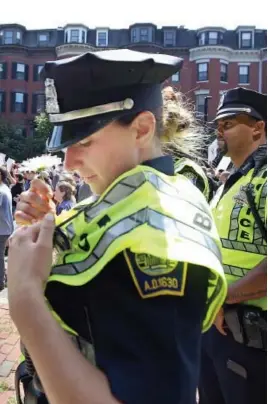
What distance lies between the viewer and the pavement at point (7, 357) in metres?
3.12

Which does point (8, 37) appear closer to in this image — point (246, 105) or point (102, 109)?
point (246, 105)

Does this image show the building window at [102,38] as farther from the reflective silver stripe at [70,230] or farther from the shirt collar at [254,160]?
the reflective silver stripe at [70,230]

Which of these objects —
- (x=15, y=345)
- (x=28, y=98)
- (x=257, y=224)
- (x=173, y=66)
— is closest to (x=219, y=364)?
(x=257, y=224)

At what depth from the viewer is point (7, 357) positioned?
12.1 ft

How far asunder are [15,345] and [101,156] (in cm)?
344

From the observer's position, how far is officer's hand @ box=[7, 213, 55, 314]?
88cm

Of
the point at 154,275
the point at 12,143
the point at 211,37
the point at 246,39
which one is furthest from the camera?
the point at 246,39

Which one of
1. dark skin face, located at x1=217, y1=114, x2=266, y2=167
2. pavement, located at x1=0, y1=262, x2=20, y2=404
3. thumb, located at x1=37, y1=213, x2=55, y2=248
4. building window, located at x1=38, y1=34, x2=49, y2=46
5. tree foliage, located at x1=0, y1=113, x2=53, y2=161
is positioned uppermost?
building window, located at x1=38, y1=34, x2=49, y2=46

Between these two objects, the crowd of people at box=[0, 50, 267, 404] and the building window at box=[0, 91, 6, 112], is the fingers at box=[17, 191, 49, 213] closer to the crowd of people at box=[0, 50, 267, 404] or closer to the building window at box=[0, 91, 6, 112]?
the crowd of people at box=[0, 50, 267, 404]

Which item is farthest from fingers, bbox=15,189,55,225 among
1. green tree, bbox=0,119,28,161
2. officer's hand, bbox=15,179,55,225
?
green tree, bbox=0,119,28,161

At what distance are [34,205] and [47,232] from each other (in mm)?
299

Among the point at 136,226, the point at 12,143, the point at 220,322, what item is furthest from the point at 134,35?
the point at 136,226

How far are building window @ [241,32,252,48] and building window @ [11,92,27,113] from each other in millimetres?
17883

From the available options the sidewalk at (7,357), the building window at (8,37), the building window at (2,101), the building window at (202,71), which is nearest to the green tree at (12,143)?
the building window at (2,101)
